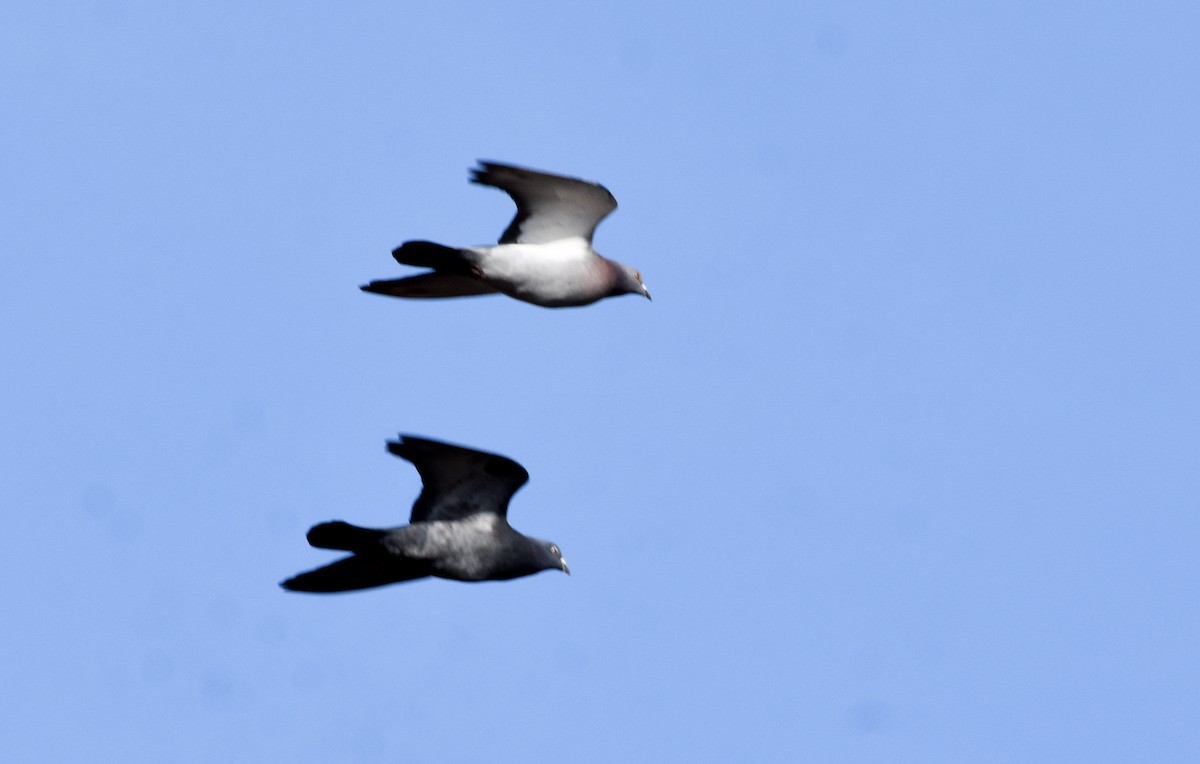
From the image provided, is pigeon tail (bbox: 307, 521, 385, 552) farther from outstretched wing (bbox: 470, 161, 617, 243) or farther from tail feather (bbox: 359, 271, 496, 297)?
outstretched wing (bbox: 470, 161, 617, 243)

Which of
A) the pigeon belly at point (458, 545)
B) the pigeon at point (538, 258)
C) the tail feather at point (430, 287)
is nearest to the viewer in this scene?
the pigeon belly at point (458, 545)

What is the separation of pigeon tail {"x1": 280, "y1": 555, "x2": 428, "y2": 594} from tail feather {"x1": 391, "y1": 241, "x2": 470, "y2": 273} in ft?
11.0

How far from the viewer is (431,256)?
22297 mm

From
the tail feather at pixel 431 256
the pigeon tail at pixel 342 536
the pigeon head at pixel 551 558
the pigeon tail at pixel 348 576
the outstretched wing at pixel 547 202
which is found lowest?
the pigeon tail at pixel 342 536

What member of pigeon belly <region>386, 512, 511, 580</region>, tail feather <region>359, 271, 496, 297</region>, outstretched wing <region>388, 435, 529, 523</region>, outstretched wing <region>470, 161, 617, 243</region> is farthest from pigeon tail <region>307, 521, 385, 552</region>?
outstretched wing <region>470, 161, 617, 243</region>

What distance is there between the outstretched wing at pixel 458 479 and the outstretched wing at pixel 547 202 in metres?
3.10

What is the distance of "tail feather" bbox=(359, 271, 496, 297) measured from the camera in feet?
79.2

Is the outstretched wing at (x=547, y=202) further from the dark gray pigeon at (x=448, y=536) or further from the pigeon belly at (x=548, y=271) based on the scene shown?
the dark gray pigeon at (x=448, y=536)

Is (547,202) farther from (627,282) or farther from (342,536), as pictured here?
(342,536)

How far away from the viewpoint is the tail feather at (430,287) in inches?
950

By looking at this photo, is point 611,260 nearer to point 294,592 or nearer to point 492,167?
point 492,167

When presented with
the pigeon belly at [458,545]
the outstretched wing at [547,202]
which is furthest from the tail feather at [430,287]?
the pigeon belly at [458,545]

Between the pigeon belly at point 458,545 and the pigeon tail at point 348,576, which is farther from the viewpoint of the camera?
the pigeon tail at point 348,576

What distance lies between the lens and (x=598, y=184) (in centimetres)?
2344
